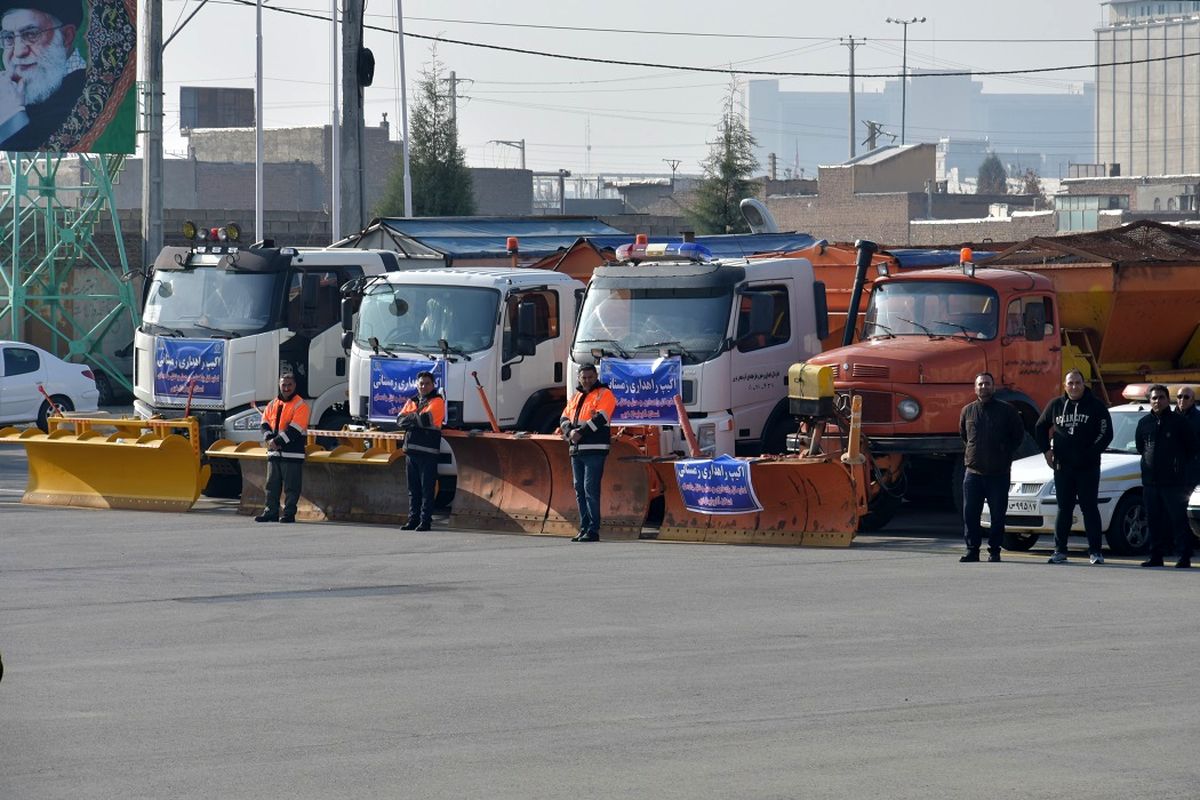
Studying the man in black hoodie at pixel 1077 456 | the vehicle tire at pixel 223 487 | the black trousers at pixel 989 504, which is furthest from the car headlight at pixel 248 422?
the man in black hoodie at pixel 1077 456

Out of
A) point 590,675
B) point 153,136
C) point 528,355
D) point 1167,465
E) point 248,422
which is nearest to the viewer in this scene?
point 590,675

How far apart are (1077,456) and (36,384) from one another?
62.5 ft

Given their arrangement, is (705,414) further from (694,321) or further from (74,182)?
(74,182)

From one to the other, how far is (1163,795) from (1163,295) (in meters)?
14.1

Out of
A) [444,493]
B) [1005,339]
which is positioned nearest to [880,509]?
[1005,339]

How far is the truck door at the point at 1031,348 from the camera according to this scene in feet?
60.1

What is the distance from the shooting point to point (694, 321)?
18.4 meters

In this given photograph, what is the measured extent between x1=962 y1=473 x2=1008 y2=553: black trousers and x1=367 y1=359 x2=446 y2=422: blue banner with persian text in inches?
241

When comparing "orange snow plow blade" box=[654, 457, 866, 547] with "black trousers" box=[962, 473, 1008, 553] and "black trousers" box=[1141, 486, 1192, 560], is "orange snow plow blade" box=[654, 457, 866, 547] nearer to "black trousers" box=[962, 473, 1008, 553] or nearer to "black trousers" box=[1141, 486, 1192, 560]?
"black trousers" box=[962, 473, 1008, 553]

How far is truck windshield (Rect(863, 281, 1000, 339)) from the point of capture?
Answer: 1834 cm

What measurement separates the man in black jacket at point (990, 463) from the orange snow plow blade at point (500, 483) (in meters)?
4.64

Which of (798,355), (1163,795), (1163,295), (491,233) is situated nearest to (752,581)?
(798,355)

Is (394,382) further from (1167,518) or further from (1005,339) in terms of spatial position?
(1167,518)

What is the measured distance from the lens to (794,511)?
1692 centimetres
